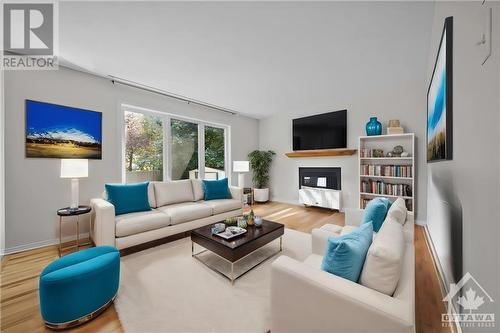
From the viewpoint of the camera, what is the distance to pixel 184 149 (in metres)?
4.70

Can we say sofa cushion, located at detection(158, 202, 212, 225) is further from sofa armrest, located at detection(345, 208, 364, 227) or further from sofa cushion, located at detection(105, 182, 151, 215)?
sofa armrest, located at detection(345, 208, 364, 227)

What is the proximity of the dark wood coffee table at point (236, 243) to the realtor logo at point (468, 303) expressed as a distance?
5.08 ft

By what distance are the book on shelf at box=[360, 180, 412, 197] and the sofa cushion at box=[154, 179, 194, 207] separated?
3539mm

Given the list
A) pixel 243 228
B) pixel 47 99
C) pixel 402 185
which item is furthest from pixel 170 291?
pixel 402 185

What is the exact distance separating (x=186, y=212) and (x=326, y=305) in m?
Answer: 2.47

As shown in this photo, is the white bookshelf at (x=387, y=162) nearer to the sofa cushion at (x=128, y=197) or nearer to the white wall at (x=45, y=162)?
the sofa cushion at (x=128, y=197)

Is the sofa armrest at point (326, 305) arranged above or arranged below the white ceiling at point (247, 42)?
below

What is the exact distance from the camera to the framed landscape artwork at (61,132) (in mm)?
2754

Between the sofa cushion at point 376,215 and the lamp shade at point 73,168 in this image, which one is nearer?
the sofa cushion at point 376,215

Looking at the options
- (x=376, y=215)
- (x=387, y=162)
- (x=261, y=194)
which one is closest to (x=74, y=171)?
(x=376, y=215)

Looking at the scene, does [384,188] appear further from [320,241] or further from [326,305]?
[326,305]

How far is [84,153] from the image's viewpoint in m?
3.18

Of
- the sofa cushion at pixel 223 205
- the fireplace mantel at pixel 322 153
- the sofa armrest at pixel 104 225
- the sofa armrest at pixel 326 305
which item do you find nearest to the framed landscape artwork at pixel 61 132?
the sofa armrest at pixel 104 225

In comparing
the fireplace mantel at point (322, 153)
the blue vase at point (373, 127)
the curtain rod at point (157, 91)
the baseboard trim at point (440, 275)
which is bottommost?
the baseboard trim at point (440, 275)
